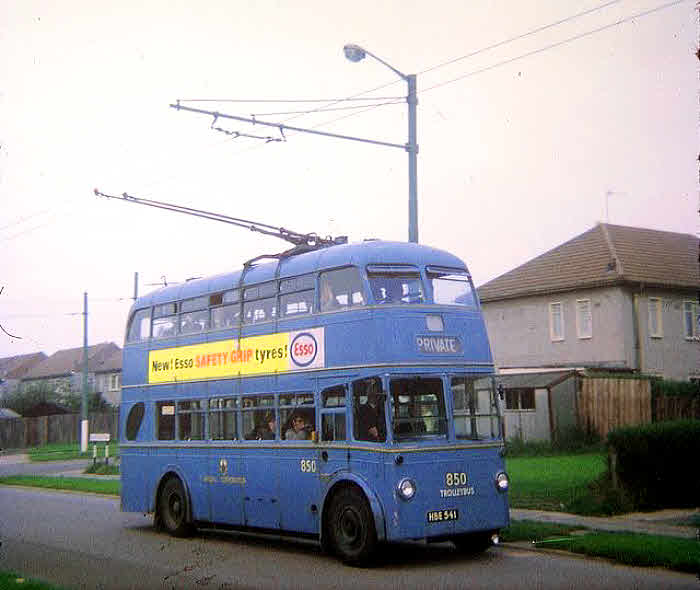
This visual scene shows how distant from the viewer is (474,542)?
526 inches

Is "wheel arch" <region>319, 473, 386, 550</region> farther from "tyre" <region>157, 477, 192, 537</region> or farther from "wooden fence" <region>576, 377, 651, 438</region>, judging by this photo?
"wooden fence" <region>576, 377, 651, 438</region>

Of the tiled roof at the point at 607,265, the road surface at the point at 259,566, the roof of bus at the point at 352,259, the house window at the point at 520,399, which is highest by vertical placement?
the tiled roof at the point at 607,265

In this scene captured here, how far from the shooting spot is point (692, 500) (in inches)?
668

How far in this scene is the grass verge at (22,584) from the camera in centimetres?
1038

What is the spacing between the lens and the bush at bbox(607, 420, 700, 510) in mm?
16578

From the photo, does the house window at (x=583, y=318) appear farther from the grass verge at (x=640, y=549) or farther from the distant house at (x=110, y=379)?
the distant house at (x=110, y=379)

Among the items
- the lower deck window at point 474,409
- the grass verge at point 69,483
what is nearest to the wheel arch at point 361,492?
the lower deck window at point 474,409

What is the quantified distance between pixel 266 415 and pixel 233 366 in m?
1.24

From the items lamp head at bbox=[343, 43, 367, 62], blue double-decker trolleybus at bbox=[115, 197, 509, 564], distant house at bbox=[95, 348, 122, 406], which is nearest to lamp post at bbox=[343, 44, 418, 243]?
lamp head at bbox=[343, 43, 367, 62]

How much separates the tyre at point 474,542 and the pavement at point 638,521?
222cm

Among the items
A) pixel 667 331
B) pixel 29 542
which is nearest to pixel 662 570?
pixel 29 542

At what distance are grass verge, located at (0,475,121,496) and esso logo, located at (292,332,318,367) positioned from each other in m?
13.3

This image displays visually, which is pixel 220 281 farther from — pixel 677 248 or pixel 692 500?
pixel 677 248

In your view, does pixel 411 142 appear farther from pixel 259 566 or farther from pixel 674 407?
pixel 674 407
